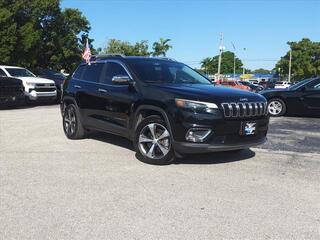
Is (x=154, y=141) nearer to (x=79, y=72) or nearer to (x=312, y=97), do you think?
(x=79, y=72)

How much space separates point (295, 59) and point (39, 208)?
99577 millimetres

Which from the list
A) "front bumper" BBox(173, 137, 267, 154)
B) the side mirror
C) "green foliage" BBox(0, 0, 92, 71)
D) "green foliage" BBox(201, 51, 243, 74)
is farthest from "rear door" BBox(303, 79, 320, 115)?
"green foliage" BBox(201, 51, 243, 74)

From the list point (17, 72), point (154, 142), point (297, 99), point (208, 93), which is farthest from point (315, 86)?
point (17, 72)

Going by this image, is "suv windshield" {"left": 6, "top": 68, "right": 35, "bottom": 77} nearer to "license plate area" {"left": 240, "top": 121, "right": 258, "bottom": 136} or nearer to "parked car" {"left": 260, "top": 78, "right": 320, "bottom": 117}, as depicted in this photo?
"parked car" {"left": 260, "top": 78, "right": 320, "bottom": 117}

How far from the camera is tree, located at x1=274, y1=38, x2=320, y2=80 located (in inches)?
3629

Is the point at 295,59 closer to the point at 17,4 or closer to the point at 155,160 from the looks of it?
the point at 17,4

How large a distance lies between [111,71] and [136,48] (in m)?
59.0

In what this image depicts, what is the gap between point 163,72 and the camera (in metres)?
8.13

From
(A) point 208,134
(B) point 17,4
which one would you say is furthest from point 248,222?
(B) point 17,4

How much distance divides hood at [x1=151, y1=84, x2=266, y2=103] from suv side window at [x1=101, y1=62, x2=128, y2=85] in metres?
1.17

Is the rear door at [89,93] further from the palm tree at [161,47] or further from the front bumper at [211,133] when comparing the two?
the palm tree at [161,47]

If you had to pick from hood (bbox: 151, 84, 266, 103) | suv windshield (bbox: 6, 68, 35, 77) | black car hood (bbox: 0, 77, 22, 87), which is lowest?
hood (bbox: 151, 84, 266, 103)

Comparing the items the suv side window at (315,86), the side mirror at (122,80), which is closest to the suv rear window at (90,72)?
the side mirror at (122,80)

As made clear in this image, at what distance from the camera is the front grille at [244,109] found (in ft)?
22.3
